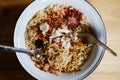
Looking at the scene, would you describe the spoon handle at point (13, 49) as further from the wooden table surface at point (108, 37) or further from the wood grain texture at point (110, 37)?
the wood grain texture at point (110, 37)

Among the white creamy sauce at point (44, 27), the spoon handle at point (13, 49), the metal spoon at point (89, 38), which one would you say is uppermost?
the white creamy sauce at point (44, 27)

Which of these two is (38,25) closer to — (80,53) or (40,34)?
(40,34)

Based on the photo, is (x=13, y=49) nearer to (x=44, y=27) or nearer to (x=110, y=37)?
(x=44, y=27)

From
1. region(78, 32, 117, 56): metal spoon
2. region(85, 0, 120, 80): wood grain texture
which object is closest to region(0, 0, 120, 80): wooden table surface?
region(85, 0, 120, 80): wood grain texture

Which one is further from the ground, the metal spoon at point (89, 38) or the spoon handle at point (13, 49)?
the metal spoon at point (89, 38)

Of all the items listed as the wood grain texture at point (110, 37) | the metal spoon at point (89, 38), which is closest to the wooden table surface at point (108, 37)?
the wood grain texture at point (110, 37)

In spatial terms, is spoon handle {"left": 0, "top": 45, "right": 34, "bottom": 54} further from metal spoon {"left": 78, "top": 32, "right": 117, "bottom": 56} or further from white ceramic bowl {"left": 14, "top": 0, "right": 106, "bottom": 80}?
metal spoon {"left": 78, "top": 32, "right": 117, "bottom": 56}

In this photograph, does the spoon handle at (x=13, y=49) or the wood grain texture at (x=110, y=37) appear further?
the wood grain texture at (x=110, y=37)

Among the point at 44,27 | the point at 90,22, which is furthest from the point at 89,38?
the point at 44,27
